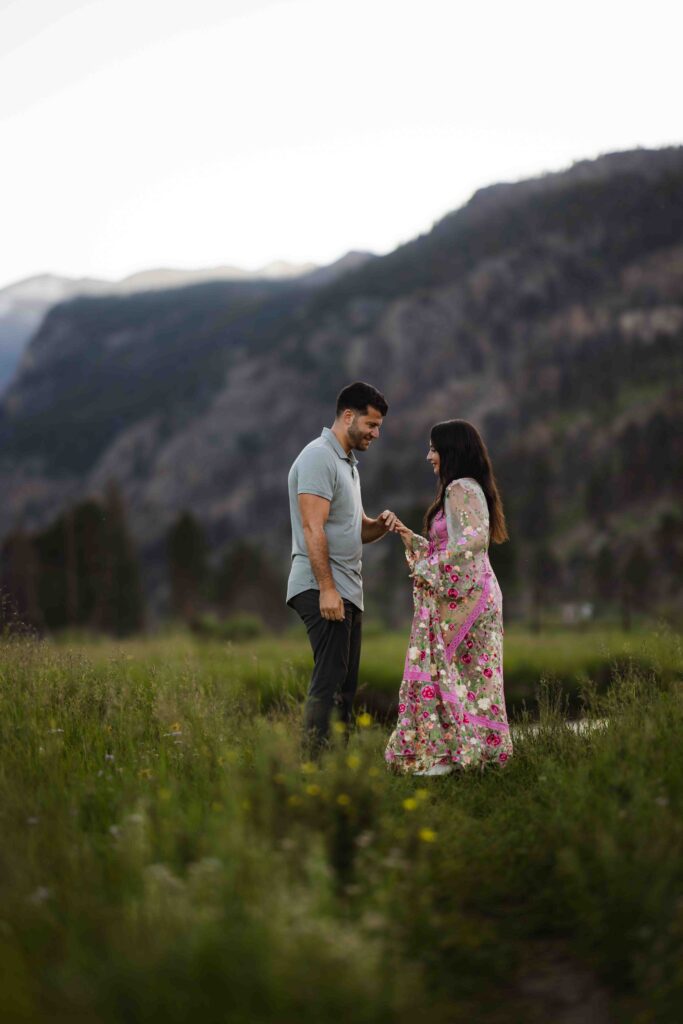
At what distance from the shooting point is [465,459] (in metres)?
7.37

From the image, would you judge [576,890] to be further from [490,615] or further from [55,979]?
[490,615]

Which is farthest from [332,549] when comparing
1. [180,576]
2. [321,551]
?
[180,576]

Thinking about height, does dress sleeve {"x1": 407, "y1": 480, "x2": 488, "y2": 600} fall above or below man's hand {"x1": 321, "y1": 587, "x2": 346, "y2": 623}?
above

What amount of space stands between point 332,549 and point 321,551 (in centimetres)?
22

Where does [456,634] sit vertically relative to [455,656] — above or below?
above

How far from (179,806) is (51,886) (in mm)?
1024

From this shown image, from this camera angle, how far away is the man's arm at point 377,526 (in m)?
7.48

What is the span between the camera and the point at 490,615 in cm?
748

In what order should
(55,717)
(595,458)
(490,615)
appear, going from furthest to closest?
(595,458) < (490,615) < (55,717)

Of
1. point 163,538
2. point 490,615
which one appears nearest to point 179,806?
point 490,615

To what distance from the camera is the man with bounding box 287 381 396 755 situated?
7.04 metres

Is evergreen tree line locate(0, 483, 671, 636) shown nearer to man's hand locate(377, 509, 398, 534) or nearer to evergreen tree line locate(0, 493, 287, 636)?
evergreen tree line locate(0, 493, 287, 636)

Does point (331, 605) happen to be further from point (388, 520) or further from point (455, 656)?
point (455, 656)

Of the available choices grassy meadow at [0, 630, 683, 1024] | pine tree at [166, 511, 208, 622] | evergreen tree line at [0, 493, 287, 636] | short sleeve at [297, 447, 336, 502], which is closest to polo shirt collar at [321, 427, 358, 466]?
short sleeve at [297, 447, 336, 502]
